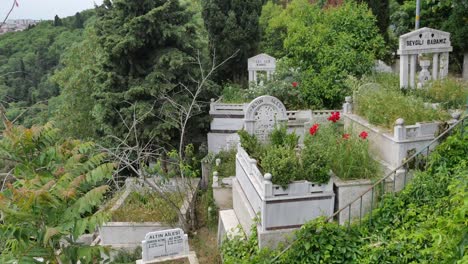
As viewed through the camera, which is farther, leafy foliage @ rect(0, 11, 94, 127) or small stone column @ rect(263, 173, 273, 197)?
leafy foliage @ rect(0, 11, 94, 127)

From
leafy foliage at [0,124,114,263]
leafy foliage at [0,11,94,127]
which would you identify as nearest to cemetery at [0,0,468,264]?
leafy foliage at [0,124,114,263]

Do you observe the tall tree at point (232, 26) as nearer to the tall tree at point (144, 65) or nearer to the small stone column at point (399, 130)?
the tall tree at point (144, 65)

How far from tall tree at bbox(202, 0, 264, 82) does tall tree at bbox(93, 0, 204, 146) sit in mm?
2024

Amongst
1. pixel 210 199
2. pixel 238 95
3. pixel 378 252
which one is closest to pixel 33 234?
pixel 378 252

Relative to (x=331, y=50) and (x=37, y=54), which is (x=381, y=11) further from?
(x=37, y=54)

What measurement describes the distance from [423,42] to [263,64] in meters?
6.36

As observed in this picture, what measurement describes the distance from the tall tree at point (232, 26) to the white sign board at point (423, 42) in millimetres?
7398

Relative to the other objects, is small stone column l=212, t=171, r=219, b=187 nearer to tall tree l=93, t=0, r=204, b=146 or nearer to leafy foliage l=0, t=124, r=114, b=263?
tall tree l=93, t=0, r=204, b=146

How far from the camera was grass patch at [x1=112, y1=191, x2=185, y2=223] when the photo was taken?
11812 mm

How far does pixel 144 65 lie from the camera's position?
15266 mm

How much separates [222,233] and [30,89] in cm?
2081

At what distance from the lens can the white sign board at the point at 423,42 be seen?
11008mm

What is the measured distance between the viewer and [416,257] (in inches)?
257

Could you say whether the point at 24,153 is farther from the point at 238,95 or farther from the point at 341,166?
the point at 238,95
